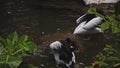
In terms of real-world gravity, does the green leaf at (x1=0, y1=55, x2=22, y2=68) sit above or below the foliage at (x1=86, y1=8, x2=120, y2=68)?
above

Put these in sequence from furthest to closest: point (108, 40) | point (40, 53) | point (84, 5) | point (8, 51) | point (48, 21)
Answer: point (84, 5) < point (48, 21) < point (108, 40) < point (40, 53) < point (8, 51)

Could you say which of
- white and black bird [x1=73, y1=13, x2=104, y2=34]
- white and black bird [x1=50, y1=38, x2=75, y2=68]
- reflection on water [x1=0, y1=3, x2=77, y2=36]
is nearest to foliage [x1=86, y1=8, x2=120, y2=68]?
white and black bird [x1=50, y1=38, x2=75, y2=68]

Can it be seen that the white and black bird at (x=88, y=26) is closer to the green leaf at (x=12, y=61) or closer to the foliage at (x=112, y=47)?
the foliage at (x=112, y=47)

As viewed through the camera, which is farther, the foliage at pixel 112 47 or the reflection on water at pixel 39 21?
the reflection on water at pixel 39 21

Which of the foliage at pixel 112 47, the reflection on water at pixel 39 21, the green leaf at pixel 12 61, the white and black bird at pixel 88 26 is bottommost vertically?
the reflection on water at pixel 39 21

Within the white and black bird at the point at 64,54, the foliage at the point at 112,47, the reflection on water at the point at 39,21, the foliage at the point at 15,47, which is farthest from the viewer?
the reflection on water at the point at 39,21

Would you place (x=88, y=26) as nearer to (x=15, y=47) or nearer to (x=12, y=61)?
(x=15, y=47)

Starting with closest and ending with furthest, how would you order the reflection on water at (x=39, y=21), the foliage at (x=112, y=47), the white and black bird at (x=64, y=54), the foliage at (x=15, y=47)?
the foliage at (x=15, y=47)
the foliage at (x=112, y=47)
the white and black bird at (x=64, y=54)
the reflection on water at (x=39, y=21)

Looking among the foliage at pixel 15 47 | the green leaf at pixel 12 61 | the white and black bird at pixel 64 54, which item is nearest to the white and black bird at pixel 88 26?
the white and black bird at pixel 64 54

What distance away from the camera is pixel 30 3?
1096cm

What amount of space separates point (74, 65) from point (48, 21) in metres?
3.05

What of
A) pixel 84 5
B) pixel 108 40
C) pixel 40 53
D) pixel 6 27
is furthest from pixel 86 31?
pixel 84 5

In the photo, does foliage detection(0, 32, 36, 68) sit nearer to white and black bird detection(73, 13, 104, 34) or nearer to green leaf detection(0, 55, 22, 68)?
green leaf detection(0, 55, 22, 68)

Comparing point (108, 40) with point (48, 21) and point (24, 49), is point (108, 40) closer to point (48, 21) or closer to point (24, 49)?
point (48, 21)
